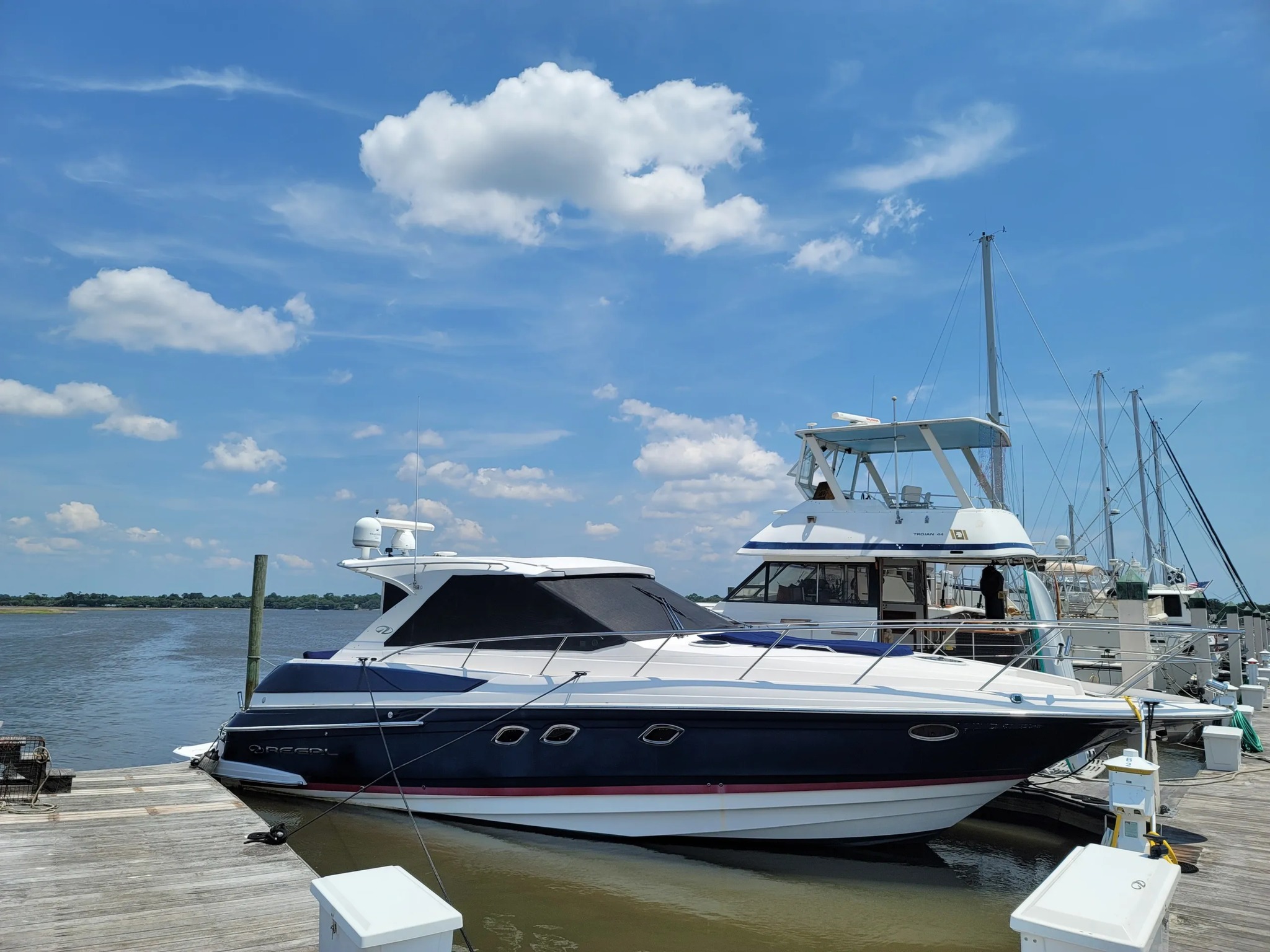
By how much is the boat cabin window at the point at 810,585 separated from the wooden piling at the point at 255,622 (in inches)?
268

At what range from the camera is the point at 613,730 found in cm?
690

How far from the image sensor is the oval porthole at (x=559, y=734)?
7023 mm

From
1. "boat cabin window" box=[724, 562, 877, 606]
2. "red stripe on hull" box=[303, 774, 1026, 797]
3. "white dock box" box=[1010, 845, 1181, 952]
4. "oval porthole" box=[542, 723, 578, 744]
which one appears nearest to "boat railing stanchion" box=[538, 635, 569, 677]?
"oval porthole" box=[542, 723, 578, 744]

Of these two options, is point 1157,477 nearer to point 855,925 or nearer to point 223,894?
point 855,925

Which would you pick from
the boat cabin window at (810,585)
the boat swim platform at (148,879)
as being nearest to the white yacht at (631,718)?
the boat swim platform at (148,879)

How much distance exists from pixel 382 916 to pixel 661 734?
399 centimetres

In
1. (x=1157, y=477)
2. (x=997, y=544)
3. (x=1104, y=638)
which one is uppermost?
(x=1157, y=477)

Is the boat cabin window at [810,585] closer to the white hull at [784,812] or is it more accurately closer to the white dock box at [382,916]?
the white hull at [784,812]

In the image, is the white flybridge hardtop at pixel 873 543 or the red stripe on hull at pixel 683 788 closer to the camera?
the red stripe on hull at pixel 683 788

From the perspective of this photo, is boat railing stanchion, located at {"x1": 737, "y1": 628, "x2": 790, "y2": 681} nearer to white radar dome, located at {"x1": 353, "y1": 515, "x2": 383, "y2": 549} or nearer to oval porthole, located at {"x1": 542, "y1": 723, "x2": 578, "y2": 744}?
oval porthole, located at {"x1": 542, "y1": 723, "x2": 578, "y2": 744}

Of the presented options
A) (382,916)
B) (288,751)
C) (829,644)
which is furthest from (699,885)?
(288,751)

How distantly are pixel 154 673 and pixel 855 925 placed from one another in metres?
26.8

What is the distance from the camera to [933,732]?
636 cm

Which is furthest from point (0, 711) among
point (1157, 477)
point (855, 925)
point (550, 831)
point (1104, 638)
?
point (1157, 477)
